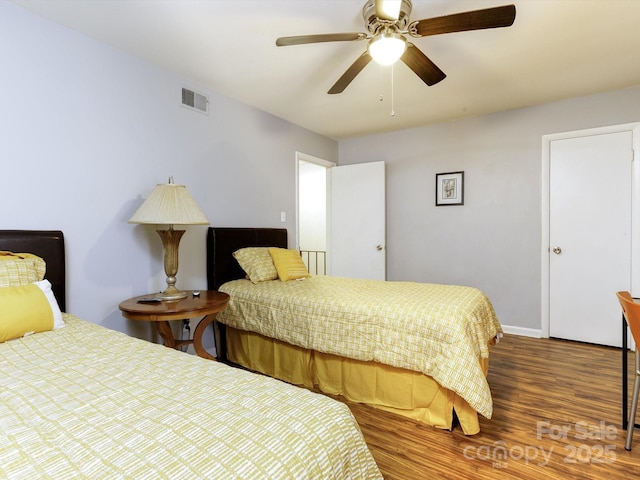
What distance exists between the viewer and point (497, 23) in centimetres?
163

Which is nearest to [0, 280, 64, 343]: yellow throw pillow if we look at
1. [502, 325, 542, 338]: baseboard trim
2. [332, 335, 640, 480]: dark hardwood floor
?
[332, 335, 640, 480]: dark hardwood floor

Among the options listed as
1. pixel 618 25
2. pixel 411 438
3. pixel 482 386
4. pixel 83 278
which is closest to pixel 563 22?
pixel 618 25

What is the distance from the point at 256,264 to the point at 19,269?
1.61 metres

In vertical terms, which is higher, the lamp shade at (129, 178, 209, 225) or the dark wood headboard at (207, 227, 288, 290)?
the lamp shade at (129, 178, 209, 225)

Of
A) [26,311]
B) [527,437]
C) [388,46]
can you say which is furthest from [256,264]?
[527,437]

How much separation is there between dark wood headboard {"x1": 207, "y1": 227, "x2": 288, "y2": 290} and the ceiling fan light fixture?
1.91 meters

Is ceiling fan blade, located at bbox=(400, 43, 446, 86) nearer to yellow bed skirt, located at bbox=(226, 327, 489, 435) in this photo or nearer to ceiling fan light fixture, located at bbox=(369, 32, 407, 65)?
ceiling fan light fixture, located at bbox=(369, 32, 407, 65)

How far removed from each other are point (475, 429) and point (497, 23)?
2.10 meters

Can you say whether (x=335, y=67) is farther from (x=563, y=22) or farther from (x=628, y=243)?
(x=628, y=243)

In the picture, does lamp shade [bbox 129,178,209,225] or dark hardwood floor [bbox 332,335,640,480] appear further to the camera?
lamp shade [bbox 129,178,209,225]

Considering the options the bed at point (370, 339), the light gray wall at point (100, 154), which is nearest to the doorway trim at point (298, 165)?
the light gray wall at point (100, 154)

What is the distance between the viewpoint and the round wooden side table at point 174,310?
6.47ft

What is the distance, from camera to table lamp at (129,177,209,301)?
2141mm

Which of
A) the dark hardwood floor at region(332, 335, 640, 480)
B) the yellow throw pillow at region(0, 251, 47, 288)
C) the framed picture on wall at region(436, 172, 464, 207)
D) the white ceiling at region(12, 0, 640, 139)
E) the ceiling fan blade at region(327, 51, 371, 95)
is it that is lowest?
the dark hardwood floor at region(332, 335, 640, 480)
